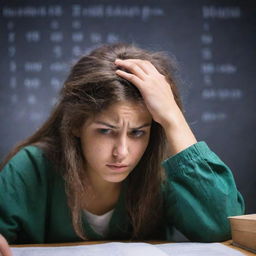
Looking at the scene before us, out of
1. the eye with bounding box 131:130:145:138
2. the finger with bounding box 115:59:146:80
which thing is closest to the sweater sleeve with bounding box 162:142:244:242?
the eye with bounding box 131:130:145:138

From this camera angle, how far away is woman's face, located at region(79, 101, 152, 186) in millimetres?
1011

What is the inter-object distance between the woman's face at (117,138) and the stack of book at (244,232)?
0.27 m

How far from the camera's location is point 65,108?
113 centimetres

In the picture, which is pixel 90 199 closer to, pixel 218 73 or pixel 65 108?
pixel 65 108

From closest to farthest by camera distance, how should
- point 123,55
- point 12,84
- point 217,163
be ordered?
point 217,163 → point 123,55 → point 12,84

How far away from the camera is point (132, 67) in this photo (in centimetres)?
107

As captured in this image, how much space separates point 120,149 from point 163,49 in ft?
3.20

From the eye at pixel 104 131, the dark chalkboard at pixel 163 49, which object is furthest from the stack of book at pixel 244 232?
the dark chalkboard at pixel 163 49

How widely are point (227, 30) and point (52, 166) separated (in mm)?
1135

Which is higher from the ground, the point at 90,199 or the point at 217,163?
the point at 217,163

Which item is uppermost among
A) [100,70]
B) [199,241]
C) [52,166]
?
[100,70]

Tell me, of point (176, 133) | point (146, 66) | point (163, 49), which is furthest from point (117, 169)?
point (163, 49)

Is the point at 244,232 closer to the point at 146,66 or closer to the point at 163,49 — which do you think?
the point at 146,66

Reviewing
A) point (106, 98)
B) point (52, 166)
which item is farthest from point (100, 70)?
point (52, 166)
